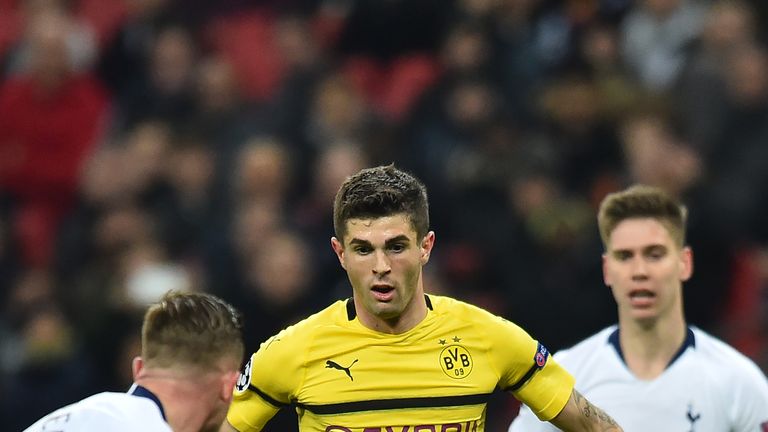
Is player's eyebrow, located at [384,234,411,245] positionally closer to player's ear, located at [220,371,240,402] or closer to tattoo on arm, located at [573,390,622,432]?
player's ear, located at [220,371,240,402]

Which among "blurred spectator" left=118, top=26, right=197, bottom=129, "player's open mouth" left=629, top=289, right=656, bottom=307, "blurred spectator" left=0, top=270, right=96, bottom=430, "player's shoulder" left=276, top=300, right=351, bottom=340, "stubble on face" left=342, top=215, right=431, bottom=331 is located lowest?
"blurred spectator" left=0, top=270, right=96, bottom=430

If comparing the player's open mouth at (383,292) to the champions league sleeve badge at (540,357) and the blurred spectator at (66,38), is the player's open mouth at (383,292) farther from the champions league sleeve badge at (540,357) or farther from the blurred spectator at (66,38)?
the blurred spectator at (66,38)

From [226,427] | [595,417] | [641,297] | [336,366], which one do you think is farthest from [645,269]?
[226,427]

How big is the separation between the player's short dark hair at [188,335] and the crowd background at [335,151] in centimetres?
272

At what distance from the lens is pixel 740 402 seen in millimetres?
5598

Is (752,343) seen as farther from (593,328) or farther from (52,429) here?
(52,429)

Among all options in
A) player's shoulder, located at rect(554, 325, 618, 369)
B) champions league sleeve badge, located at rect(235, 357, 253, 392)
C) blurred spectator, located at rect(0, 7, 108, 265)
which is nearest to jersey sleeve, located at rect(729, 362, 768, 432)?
player's shoulder, located at rect(554, 325, 618, 369)

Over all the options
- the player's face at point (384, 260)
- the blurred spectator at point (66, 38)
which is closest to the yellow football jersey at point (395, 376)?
the player's face at point (384, 260)

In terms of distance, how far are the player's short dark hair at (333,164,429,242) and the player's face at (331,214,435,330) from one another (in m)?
0.02

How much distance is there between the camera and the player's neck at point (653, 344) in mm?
5828

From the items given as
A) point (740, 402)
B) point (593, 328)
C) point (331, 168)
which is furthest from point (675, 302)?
point (331, 168)

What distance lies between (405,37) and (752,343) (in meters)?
3.63

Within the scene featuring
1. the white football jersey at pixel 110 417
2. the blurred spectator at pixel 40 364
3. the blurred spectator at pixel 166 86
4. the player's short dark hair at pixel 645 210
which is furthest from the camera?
the blurred spectator at pixel 166 86

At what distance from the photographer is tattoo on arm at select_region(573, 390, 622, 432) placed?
5.12 metres
